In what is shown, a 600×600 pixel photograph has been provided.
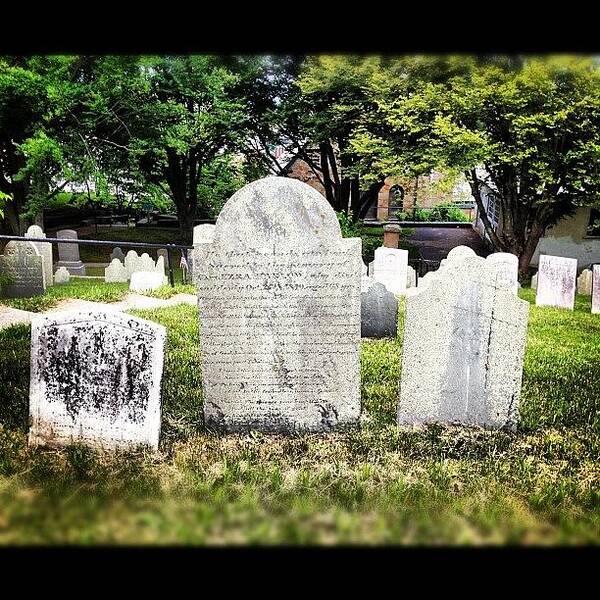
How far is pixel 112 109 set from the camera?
1509 cm

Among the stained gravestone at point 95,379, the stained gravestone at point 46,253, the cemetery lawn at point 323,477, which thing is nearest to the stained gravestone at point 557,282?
the cemetery lawn at point 323,477

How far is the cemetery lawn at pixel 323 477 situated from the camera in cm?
175

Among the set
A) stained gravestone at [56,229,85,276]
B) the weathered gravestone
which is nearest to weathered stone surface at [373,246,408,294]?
the weathered gravestone

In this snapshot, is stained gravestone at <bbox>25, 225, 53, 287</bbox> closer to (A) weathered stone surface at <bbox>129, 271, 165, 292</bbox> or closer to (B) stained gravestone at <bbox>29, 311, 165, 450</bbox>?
(A) weathered stone surface at <bbox>129, 271, 165, 292</bbox>

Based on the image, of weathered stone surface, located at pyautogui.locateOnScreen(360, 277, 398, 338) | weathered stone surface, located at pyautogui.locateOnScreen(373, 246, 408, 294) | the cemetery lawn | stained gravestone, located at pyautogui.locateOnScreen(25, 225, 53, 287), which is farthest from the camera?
stained gravestone, located at pyautogui.locateOnScreen(25, 225, 53, 287)

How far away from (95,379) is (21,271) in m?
8.12

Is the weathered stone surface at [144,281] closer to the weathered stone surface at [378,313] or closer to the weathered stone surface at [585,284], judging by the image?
the weathered stone surface at [378,313]

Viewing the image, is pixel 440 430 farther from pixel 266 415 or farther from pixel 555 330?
pixel 555 330

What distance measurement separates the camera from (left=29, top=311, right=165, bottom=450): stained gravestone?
13.1 feet

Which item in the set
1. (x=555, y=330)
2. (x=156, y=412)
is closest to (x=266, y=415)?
(x=156, y=412)

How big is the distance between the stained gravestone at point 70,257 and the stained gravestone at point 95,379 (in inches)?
532

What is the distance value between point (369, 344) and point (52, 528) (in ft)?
19.4

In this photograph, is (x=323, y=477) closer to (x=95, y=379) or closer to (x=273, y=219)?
(x=95, y=379)

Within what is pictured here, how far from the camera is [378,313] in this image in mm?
7656
